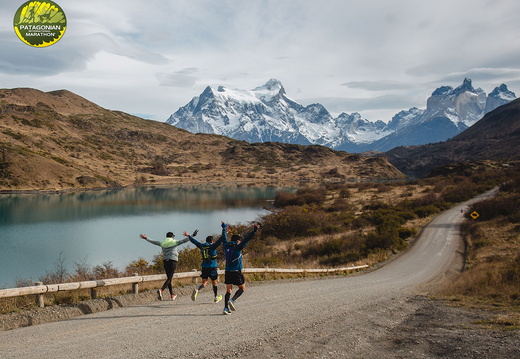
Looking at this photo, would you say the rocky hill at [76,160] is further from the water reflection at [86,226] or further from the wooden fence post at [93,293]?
the wooden fence post at [93,293]

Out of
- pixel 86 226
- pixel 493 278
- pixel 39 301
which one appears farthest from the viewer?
pixel 86 226

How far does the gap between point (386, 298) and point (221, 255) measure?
1999 cm

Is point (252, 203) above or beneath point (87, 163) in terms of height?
beneath

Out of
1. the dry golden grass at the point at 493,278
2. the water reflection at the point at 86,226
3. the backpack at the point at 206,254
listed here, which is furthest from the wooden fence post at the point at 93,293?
the dry golden grass at the point at 493,278

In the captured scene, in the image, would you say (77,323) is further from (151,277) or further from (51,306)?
(151,277)

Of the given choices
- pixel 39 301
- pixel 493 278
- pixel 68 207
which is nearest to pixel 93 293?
pixel 39 301

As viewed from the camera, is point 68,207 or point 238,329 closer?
point 238,329

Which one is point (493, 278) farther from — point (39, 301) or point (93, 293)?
point (39, 301)

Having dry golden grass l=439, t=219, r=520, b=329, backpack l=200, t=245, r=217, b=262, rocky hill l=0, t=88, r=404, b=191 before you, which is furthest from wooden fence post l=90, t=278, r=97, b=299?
rocky hill l=0, t=88, r=404, b=191

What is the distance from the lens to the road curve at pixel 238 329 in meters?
8.55

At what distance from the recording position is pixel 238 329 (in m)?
10.3

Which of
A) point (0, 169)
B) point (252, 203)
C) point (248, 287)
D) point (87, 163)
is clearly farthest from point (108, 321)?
point (87, 163)

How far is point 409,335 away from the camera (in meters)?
9.80

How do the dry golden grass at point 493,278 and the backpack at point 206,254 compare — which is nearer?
the dry golden grass at point 493,278
